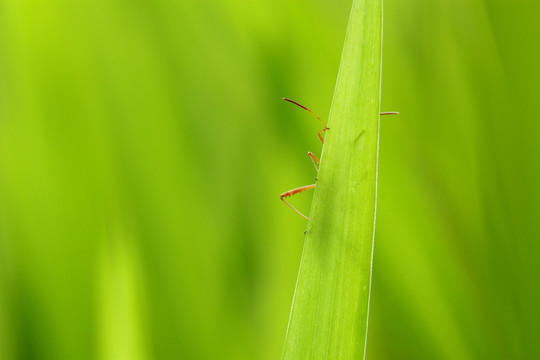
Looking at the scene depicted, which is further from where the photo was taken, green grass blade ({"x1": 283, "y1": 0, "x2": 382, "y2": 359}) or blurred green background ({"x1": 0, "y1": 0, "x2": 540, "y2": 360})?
blurred green background ({"x1": 0, "y1": 0, "x2": 540, "y2": 360})

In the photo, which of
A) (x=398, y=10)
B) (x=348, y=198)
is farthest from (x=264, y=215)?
(x=398, y=10)

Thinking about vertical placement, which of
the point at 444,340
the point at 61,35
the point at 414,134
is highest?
the point at 61,35

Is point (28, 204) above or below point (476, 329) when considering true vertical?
above

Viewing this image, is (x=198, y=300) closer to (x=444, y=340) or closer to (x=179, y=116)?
(x=179, y=116)

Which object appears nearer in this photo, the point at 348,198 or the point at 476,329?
the point at 348,198

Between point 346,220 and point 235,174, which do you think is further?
point 235,174

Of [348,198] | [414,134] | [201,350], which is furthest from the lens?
[414,134]
